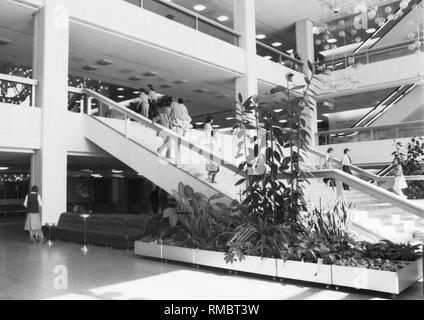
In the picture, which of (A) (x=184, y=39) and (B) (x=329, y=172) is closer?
(B) (x=329, y=172)

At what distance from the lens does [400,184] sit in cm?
1162

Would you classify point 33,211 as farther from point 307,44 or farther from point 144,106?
point 307,44

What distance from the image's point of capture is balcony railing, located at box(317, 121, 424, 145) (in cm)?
1769

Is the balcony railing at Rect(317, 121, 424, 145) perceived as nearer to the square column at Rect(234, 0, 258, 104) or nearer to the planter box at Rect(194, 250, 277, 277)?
the square column at Rect(234, 0, 258, 104)

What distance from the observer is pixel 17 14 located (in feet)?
37.6

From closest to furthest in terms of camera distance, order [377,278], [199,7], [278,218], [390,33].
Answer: [377,278], [278,218], [199,7], [390,33]

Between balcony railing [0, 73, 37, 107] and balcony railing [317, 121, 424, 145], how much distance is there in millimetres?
14352

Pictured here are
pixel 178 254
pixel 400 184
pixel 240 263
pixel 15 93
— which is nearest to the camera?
pixel 240 263

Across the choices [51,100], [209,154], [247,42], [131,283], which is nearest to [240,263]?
[131,283]

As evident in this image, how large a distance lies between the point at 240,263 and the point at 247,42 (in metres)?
12.8

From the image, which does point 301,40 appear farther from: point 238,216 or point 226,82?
point 238,216

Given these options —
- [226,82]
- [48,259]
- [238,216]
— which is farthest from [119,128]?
[226,82]

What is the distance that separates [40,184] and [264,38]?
15.7 m

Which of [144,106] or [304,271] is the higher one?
[144,106]
